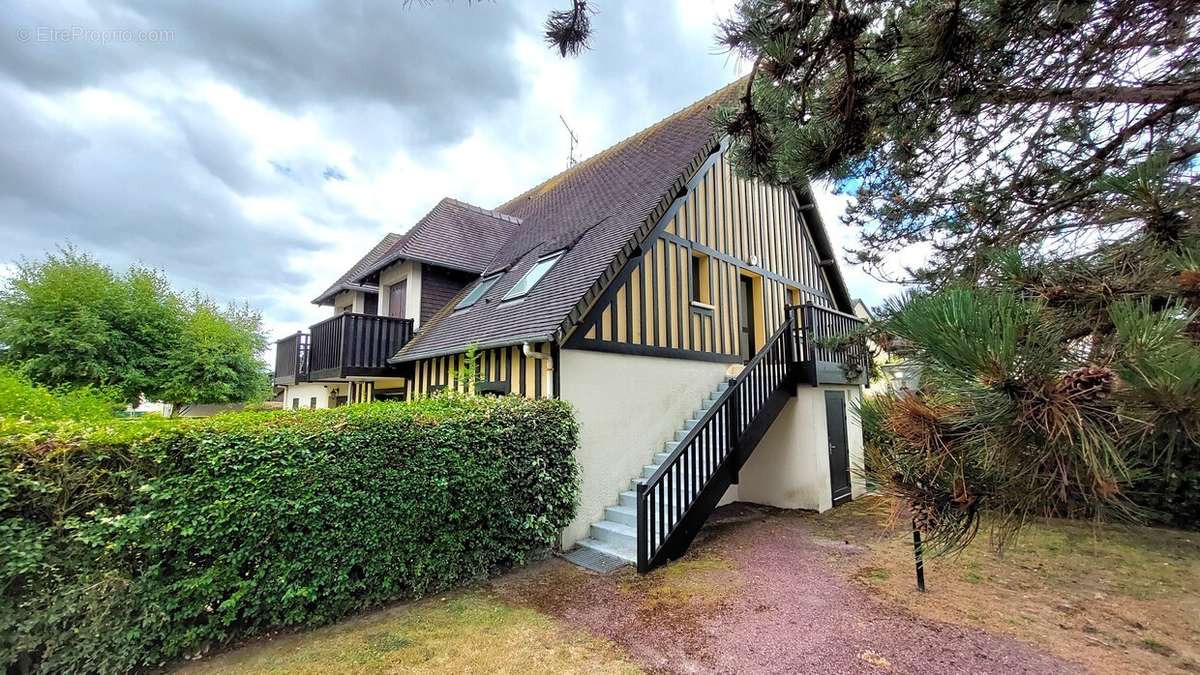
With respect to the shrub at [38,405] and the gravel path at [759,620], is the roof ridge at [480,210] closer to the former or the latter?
the shrub at [38,405]

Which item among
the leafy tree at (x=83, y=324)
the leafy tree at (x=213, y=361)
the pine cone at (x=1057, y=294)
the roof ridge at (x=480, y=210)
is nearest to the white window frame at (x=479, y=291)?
the roof ridge at (x=480, y=210)

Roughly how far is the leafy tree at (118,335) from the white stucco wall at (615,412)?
1075cm

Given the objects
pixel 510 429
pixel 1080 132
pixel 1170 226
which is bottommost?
pixel 510 429

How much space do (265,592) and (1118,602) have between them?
8153 mm

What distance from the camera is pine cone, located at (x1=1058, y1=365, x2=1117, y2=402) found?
130cm

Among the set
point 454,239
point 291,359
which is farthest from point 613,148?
point 291,359

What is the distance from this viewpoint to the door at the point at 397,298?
421 inches

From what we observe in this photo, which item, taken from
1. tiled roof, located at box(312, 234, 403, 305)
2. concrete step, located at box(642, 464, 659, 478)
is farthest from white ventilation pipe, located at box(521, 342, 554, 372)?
tiled roof, located at box(312, 234, 403, 305)

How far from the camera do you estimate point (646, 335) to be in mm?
7570

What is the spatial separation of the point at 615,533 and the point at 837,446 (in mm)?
5301

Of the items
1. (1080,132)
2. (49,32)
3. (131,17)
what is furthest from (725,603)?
(49,32)

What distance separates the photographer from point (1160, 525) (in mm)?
7117

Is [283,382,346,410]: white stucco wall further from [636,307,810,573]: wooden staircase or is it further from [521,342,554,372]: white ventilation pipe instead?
[636,307,810,573]: wooden staircase

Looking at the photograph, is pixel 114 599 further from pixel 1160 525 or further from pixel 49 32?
pixel 1160 525
